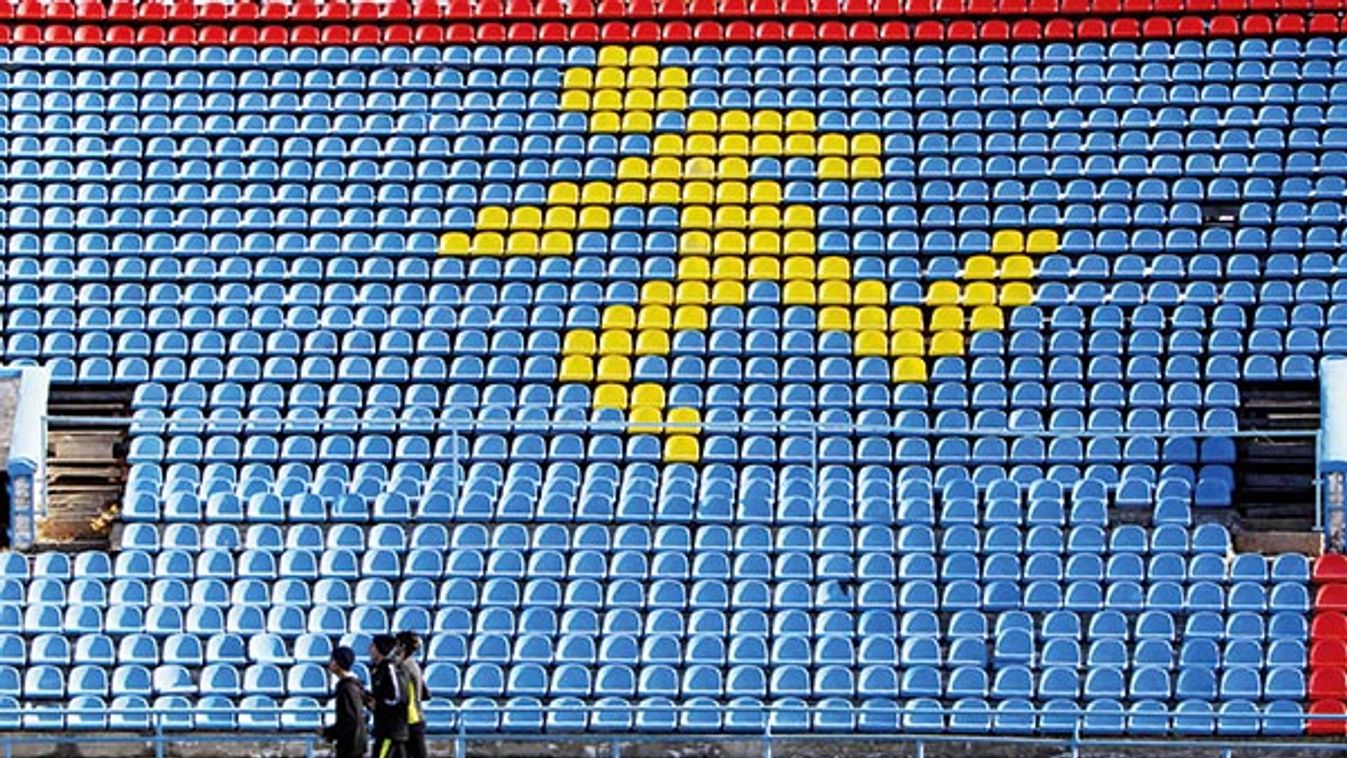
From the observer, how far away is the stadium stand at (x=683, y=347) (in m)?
20.8

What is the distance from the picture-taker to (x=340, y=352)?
24.2 meters

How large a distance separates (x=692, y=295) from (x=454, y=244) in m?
2.12

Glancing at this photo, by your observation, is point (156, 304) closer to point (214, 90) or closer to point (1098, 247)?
point (214, 90)

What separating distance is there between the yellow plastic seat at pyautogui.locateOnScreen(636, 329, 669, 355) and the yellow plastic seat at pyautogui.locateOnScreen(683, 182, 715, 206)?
194 centimetres

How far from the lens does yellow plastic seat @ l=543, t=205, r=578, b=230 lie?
25641 millimetres

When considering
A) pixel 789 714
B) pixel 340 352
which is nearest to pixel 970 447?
pixel 789 714

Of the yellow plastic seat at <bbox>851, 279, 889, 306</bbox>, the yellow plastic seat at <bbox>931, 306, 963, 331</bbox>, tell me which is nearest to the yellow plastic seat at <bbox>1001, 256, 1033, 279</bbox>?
the yellow plastic seat at <bbox>931, 306, 963, 331</bbox>

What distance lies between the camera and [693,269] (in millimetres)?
25109

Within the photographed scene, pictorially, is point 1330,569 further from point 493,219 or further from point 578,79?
point 578,79

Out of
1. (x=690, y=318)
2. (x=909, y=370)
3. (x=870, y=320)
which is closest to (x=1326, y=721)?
(x=909, y=370)

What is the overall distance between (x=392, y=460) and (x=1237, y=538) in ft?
20.0

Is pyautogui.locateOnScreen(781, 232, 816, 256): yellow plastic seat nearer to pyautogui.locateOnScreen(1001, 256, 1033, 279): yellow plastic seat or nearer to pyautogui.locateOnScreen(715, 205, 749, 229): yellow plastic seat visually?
pyautogui.locateOnScreen(715, 205, 749, 229): yellow plastic seat

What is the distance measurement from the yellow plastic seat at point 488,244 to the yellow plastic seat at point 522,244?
59 mm

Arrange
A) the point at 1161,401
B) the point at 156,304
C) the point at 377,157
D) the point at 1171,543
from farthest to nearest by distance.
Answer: the point at 377,157 → the point at 156,304 → the point at 1161,401 → the point at 1171,543
